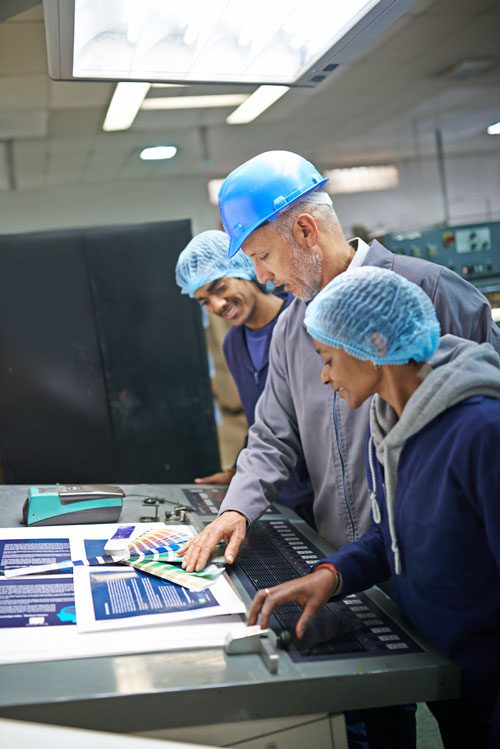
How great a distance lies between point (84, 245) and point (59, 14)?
2203mm

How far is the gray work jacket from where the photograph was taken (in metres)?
1.66

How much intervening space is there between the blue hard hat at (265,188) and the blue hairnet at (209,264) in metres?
0.59

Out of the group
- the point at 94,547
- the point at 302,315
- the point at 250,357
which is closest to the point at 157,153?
the point at 250,357

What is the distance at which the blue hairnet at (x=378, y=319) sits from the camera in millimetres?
1217

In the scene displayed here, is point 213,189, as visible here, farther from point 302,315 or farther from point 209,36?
point 209,36

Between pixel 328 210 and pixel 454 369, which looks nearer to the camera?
pixel 454 369

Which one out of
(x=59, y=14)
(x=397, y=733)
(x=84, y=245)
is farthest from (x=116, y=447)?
(x=59, y=14)

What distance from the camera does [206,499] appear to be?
212 centimetres

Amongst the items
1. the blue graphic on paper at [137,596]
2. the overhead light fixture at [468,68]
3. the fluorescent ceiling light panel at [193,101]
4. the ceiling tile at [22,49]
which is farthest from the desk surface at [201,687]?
the overhead light fixture at [468,68]

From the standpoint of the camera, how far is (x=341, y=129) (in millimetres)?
3727

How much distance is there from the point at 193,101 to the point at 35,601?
270cm

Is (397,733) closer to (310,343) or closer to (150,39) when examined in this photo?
(310,343)

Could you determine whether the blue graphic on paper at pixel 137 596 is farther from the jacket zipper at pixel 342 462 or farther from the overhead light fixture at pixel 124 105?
the overhead light fixture at pixel 124 105

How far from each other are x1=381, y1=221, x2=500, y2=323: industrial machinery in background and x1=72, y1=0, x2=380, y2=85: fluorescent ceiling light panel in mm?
2052
